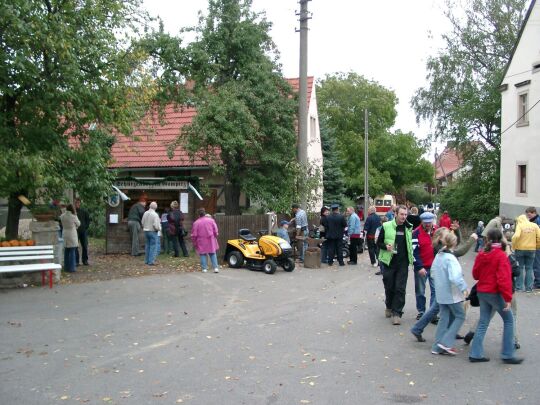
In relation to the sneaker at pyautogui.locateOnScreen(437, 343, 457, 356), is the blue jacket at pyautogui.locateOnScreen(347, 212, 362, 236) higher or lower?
higher

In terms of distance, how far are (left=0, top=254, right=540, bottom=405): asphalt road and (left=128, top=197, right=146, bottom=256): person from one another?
21.0 ft

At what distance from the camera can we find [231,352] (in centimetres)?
790

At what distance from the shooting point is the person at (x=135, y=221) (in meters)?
19.1

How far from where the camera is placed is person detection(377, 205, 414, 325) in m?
9.77

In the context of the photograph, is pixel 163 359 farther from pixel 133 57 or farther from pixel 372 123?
pixel 372 123

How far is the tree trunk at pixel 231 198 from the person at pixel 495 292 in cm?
1590

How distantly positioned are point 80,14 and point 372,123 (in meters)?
53.0

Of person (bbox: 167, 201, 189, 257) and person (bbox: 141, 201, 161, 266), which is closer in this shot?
person (bbox: 141, 201, 161, 266)

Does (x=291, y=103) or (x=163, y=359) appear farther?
(x=291, y=103)

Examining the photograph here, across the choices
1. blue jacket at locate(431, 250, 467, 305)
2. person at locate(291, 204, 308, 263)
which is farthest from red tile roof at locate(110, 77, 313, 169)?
blue jacket at locate(431, 250, 467, 305)

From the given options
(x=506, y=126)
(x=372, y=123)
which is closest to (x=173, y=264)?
(x=506, y=126)

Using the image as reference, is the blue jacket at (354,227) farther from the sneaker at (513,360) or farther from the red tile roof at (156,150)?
the sneaker at (513,360)

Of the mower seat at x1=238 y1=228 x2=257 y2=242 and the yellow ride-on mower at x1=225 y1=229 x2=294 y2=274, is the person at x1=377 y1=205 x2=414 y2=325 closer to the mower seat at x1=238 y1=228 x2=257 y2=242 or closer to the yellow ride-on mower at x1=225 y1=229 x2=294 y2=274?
the yellow ride-on mower at x1=225 y1=229 x2=294 y2=274

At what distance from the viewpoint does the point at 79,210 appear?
16.7 m
